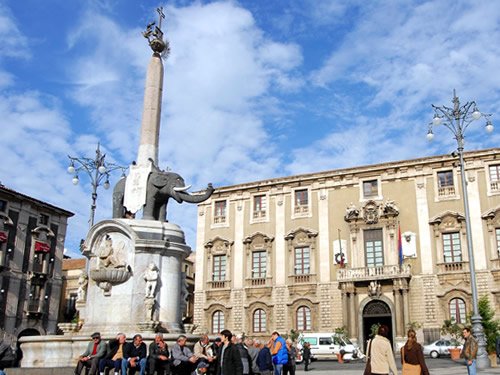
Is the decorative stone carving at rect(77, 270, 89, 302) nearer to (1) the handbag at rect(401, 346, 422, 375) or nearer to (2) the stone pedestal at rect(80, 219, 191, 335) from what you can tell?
(2) the stone pedestal at rect(80, 219, 191, 335)

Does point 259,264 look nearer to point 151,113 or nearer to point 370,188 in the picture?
point 370,188

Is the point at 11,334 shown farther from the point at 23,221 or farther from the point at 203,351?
the point at 203,351

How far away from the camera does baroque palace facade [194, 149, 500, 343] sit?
33969 mm

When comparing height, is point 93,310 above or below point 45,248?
below

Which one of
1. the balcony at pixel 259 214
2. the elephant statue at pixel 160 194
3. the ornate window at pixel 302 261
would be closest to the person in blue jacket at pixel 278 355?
the elephant statue at pixel 160 194

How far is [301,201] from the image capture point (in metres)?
39.3

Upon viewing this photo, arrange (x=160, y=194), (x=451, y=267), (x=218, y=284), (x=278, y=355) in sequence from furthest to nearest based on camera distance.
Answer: (x=218, y=284), (x=451, y=267), (x=160, y=194), (x=278, y=355)

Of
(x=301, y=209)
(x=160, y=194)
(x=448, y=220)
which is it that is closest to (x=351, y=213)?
(x=301, y=209)

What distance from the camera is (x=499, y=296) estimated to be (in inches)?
1283

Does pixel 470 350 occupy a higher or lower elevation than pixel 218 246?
lower

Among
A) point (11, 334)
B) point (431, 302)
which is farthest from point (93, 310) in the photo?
point (11, 334)

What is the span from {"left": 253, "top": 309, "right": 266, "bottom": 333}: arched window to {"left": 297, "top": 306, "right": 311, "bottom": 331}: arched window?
2.53 meters

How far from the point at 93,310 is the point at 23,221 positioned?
95.6ft

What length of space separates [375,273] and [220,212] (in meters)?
12.3
